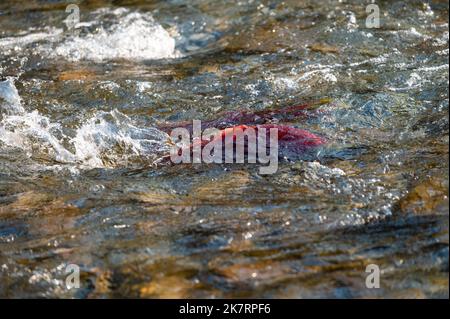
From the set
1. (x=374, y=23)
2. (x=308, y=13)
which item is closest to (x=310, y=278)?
(x=374, y=23)

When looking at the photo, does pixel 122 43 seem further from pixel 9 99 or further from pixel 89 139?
pixel 89 139

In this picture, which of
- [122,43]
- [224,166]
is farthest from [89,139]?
[122,43]

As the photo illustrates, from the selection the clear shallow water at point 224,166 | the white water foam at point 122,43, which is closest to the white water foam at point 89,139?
the clear shallow water at point 224,166

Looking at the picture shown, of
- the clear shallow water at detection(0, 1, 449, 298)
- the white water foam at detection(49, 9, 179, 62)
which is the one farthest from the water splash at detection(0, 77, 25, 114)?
the white water foam at detection(49, 9, 179, 62)

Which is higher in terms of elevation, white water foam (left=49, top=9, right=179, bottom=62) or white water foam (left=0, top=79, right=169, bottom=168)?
white water foam (left=0, top=79, right=169, bottom=168)

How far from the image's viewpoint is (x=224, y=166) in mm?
4668

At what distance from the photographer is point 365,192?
405 cm

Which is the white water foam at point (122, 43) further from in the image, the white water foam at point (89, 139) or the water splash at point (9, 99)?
the white water foam at point (89, 139)

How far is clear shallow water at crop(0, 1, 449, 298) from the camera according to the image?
3389 mm

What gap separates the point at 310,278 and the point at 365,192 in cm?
95

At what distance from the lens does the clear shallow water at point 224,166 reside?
3.39m

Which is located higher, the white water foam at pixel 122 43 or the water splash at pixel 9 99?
the water splash at pixel 9 99

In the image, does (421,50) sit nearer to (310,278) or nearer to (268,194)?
(268,194)

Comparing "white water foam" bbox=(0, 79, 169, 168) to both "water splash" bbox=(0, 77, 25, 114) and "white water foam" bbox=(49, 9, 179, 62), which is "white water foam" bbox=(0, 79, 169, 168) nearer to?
"water splash" bbox=(0, 77, 25, 114)
